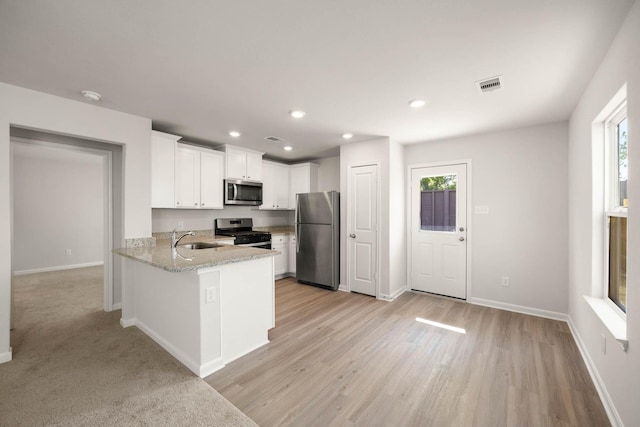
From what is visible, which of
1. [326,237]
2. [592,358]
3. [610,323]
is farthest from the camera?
[326,237]

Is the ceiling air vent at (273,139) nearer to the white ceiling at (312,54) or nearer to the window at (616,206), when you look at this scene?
the white ceiling at (312,54)

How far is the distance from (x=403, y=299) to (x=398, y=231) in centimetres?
103

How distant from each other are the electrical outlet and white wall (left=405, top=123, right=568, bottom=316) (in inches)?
137

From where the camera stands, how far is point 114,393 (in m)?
1.96

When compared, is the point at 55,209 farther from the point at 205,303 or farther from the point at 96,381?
the point at 205,303

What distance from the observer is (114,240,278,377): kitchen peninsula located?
7.20 feet

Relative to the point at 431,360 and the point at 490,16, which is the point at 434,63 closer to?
the point at 490,16

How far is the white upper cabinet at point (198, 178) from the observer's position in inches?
153

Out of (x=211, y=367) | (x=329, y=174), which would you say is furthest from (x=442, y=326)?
(x=329, y=174)

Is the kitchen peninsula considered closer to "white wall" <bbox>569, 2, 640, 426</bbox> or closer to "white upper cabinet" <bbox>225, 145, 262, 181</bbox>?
"white upper cabinet" <bbox>225, 145, 262, 181</bbox>

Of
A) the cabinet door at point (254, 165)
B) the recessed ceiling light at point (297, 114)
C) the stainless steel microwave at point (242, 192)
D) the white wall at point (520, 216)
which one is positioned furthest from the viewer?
the cabinet door at point (254, 165)

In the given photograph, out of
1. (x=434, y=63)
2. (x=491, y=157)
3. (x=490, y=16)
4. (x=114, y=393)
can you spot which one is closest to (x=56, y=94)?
(x=114, y=393)

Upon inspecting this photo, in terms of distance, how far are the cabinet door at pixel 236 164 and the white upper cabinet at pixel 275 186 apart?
0.50m

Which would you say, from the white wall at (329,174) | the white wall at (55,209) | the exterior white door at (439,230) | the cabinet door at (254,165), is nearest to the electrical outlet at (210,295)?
the cabinet door at (254,165)
